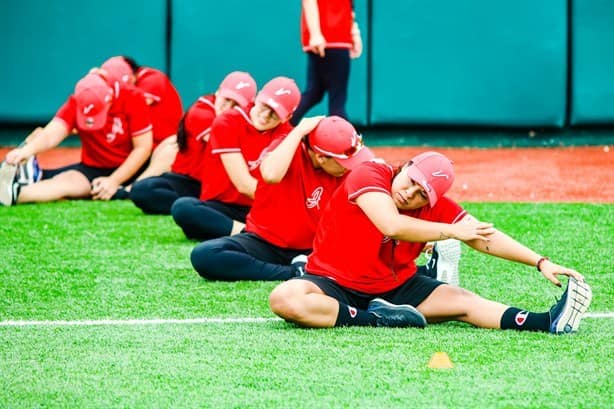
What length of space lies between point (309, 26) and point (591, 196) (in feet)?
8.62

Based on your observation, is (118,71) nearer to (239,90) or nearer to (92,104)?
(92,104)

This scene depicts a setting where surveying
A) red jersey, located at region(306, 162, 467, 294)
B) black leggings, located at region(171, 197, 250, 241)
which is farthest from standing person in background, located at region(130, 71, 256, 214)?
red jersey, located at region(306, 162, 467, 294)

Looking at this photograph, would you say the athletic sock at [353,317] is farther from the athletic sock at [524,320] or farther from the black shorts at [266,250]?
the black shorts at [266,250]

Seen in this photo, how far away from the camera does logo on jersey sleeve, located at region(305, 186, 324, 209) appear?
673cm

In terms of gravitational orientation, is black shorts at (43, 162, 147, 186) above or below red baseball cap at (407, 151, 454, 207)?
below

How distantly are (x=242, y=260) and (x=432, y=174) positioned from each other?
5.65 ft

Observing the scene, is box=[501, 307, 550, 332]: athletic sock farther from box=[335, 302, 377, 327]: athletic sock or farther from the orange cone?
the orange cone

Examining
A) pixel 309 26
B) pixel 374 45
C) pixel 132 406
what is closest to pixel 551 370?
pixel 132 406

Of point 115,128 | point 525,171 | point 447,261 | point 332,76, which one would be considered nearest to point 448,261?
point 447,261

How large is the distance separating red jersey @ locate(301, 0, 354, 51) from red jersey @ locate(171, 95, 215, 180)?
1.27 meters

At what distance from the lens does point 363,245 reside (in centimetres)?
576

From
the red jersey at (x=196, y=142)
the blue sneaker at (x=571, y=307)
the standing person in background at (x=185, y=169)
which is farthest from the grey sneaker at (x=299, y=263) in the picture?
the red jersey at (x=196, y=142)

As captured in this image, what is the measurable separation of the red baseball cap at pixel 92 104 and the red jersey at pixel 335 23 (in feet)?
5.39

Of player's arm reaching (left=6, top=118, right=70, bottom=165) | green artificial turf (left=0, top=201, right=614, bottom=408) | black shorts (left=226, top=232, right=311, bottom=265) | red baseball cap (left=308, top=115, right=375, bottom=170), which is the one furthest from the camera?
player's arm reaching (left=6, top=118, right=70, bottom=165)
